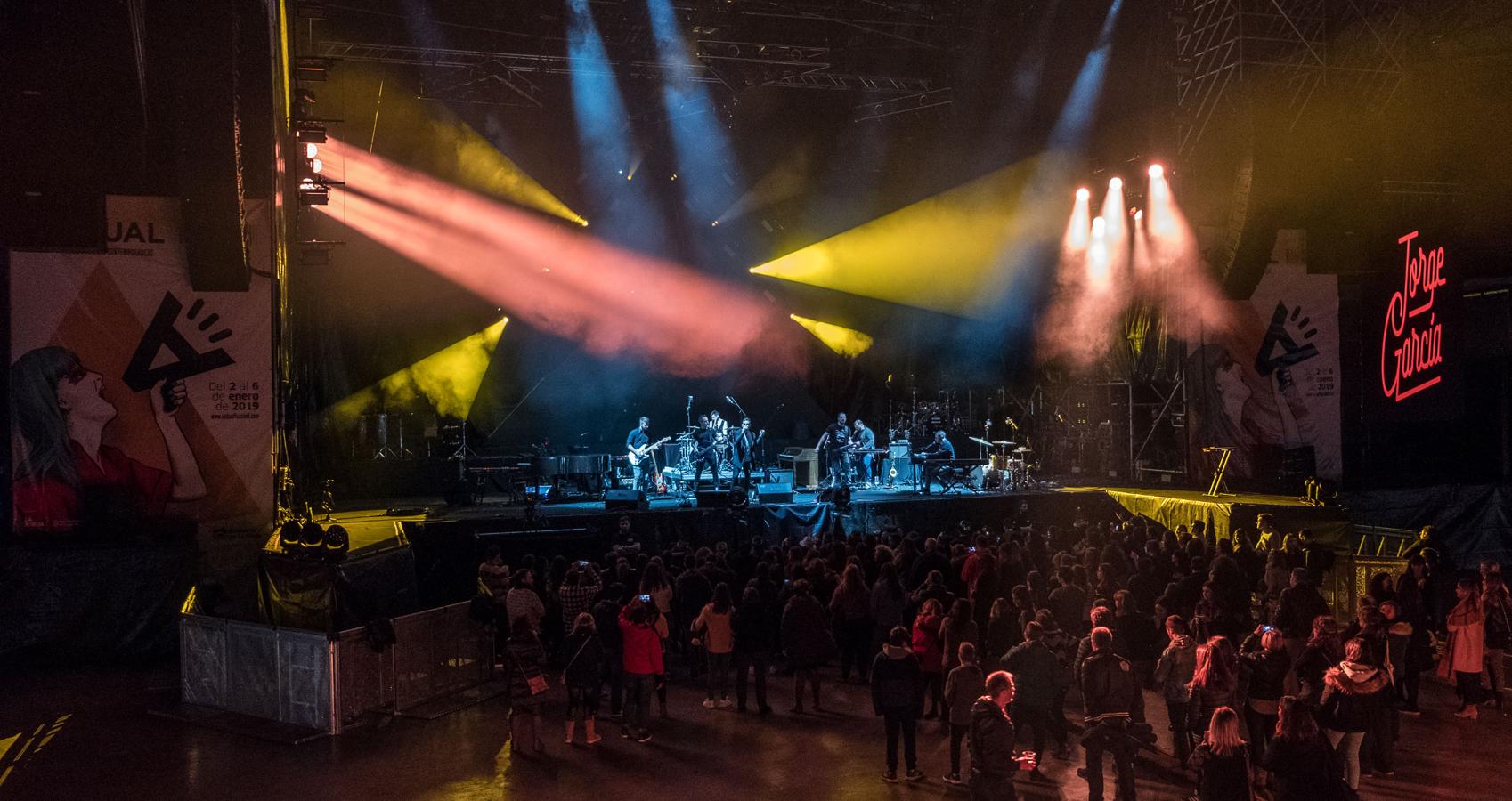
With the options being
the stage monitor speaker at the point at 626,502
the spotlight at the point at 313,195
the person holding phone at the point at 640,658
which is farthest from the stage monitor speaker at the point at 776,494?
the person holding phone at the point at 640,658

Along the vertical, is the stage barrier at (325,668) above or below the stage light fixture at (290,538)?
below

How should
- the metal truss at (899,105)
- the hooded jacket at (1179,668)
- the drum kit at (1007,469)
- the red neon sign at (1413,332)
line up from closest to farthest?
the hooded jacket at (1179,668) < the red neon sign at (1413,332) < the drum kit at (1007,469) < the metal truss at (899,105)

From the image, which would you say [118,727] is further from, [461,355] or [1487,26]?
[1487,26]

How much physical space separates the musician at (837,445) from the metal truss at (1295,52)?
27.2 feet

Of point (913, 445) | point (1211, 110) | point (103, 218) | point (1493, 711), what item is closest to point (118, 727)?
point (103, 218)

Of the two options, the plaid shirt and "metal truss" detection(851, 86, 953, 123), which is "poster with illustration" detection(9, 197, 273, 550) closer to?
the plaid shirt

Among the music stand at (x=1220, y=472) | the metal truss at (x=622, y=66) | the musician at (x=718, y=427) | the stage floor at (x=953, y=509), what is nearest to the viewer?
the stage floor at (x=953, y=509)

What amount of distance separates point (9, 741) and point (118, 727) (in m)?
0.86

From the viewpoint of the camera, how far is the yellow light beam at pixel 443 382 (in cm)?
2083

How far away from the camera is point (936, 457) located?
20.7 metres

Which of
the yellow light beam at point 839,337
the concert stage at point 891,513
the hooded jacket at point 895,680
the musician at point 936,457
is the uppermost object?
A: the yellow light beam at point 839,337

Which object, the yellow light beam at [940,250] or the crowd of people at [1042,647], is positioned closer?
the crowd of people at [1042,647]

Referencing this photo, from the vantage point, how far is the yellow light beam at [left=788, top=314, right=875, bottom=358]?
2378 centimetres

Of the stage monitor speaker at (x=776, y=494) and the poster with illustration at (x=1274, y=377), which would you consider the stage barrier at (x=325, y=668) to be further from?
the poster with illustration at (x=1274, y=377)
